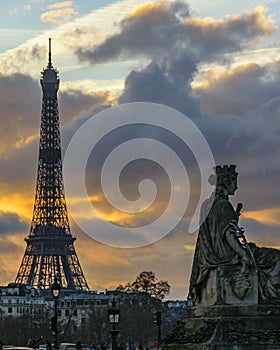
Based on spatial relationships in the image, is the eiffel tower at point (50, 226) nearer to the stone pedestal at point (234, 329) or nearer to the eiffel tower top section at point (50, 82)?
the eiffel tower top section at point (50, 82)

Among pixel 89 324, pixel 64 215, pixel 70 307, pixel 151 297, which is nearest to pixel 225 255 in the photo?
pixel 151 297

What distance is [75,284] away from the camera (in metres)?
156

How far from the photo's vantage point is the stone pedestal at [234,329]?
103 ft

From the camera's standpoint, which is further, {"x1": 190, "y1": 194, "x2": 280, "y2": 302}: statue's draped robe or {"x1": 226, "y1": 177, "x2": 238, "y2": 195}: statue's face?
{"x1": 226, "y1": 177, "x2": 238, "y2": 195}: statue's face

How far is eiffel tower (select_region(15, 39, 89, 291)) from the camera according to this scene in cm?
15725

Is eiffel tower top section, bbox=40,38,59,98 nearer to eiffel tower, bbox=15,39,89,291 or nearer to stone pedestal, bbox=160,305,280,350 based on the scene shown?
eiffel tower, bbox=15,39,89,291

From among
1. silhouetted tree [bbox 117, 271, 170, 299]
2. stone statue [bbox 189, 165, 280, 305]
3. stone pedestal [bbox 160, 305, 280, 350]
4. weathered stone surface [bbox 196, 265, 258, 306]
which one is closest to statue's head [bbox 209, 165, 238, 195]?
stone statue [bbox 189, 165, 280, 305]

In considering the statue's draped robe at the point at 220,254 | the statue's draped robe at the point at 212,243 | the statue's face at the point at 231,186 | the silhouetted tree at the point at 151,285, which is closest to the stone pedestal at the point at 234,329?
the statue's draped robe at the point at 220,254

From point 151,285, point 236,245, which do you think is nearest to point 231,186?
point 236,245

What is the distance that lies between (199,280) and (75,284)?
407 feet

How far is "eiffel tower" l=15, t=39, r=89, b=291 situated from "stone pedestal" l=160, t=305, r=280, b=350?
120893 millimetres

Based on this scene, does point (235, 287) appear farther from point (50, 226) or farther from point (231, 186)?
point (50, 226)

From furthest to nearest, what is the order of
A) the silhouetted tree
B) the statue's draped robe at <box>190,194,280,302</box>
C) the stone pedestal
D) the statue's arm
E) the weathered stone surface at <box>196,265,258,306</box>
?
the silhouetted tree
the statue's draped robe at <box>190,194,280,302</box>
the statue's arm
the weathered stone surface at <box>196,265,258,306</box>
the stone pedestal

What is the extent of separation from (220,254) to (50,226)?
423 ft
